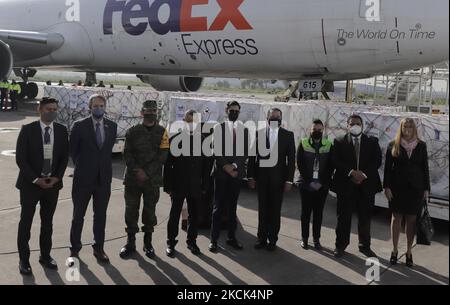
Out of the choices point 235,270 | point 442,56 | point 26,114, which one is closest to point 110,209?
point 235,270

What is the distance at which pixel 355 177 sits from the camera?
5.18 m

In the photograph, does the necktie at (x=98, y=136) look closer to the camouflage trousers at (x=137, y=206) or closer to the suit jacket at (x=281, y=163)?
the camouflage trousers at (x=137, y=206)

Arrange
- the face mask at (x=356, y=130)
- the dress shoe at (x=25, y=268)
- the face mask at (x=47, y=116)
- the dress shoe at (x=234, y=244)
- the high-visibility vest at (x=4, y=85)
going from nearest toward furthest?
the dress shoe at (x=25, y=268)
the face mask at (x=47, y=116)
the face mask at (x=356, y=130)
the dress shoe at (x=234, y=244)
the high-visibility vest at (x=4, y=85)

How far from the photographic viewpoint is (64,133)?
473cm

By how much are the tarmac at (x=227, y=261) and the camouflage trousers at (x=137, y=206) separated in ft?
0.96

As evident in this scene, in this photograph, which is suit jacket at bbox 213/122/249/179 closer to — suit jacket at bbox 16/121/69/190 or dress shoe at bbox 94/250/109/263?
dress shoe at bbox 94/250/109/263

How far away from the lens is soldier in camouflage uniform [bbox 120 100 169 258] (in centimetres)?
504

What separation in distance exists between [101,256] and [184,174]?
1.21m

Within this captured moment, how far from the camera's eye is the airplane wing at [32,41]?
16234mm

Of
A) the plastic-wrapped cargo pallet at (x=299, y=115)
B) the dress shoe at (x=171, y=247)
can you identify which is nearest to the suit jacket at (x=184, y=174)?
the dress shoe at (x=171, y=247)

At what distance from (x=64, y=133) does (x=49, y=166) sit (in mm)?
356

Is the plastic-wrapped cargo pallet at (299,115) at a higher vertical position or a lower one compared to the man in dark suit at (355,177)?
higher

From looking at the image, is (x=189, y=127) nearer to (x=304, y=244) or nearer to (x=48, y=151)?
(x=48, y=151)

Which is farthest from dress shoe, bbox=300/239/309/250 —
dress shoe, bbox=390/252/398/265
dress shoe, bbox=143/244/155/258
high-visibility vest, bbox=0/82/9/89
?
high-visibility vest, bbox=0/82/9/89
